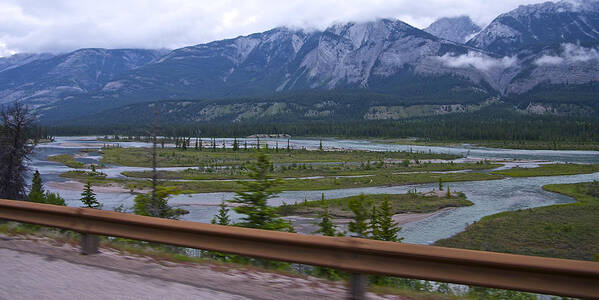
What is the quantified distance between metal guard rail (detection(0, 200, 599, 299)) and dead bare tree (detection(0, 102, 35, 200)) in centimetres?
3186

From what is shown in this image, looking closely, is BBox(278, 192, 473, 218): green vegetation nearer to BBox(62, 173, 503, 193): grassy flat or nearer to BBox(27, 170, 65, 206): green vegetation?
BBox(62, 173, 503, 193): grassy flat

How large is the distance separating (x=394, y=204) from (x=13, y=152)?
34.7 m

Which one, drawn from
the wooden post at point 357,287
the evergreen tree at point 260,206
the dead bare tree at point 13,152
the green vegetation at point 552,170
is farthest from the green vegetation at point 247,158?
the wooden post at point 357,287

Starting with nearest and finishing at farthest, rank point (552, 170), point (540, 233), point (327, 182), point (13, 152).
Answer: point (540, 233), point (13, 152), point (327, 182), point (552, 170)

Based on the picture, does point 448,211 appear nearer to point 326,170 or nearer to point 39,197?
point 39,197

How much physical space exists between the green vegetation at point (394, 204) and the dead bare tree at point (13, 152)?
71.5 ft

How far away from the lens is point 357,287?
20.4 feet

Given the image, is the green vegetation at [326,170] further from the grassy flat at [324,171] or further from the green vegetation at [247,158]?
the green vegetation at [247,158]

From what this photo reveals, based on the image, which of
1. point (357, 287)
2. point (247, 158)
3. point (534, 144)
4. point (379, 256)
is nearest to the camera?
point (379, 256)

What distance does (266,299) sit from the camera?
6180mm

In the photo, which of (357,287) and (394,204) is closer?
(357,287)

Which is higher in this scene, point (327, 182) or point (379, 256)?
point (379, 256)

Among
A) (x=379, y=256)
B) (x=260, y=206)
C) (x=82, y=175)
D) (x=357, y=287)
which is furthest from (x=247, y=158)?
(x=379, y=256)

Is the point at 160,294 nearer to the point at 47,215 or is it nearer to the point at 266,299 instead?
the point at 266,299
